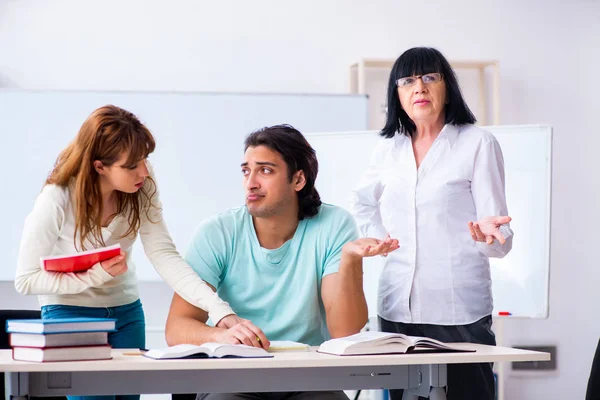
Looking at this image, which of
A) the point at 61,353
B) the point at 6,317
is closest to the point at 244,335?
the point at 61,353

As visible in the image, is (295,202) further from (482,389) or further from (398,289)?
(482,389)

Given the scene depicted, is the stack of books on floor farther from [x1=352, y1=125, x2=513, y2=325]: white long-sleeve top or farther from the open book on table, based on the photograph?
[x1=352, y1=125, x2=513, y2=325]: white long-sleeve top

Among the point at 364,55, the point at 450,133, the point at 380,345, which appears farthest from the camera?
the point at 364,55

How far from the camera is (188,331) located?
2.02 m

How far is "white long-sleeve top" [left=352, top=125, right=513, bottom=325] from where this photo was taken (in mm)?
2131

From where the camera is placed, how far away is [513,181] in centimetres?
336

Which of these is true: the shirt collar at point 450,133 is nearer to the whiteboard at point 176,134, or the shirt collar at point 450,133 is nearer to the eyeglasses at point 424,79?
the eyeglasses at point 424,79

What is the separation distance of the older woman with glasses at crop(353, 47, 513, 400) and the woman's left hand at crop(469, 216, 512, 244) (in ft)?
0.26

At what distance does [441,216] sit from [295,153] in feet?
1.57

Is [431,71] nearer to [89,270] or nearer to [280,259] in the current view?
[280,259]

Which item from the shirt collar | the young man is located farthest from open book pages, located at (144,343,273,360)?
the shirt collar

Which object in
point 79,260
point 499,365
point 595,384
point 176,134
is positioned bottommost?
point 499,365

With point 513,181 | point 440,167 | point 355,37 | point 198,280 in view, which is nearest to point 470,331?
point 440,167

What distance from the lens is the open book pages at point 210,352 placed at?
1.61 meters
